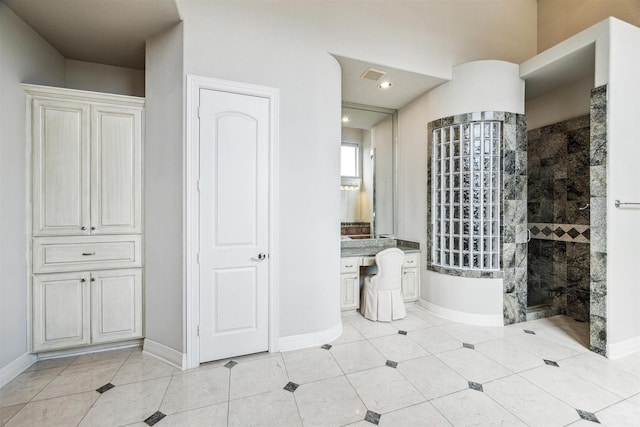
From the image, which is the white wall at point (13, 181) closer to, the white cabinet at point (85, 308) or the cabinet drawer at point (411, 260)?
the white cabinet at point (85, 308)

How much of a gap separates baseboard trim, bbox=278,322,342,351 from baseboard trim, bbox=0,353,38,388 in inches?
84.8

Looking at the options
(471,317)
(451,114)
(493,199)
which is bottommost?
(471,317)

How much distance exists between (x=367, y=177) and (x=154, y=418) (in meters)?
3.64

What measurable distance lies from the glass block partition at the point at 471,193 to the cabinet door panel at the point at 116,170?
349 centimetres

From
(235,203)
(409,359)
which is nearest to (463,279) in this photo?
(409,359)

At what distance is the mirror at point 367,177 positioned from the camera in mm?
4223

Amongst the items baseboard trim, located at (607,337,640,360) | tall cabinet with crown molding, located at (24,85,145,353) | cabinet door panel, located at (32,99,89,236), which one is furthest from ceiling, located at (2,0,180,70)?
baseboard trim, located at (607,337,640,360)

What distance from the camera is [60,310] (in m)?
2.50

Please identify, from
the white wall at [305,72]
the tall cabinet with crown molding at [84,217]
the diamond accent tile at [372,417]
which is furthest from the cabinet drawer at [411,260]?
the tall cabinet with crown molding at [84,217]

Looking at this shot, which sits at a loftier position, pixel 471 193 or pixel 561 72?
pixel 561 72

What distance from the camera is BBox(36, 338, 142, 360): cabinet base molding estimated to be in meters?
2.54

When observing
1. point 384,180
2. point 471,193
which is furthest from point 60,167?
point 471,193

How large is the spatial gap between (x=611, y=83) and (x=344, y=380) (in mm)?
3584

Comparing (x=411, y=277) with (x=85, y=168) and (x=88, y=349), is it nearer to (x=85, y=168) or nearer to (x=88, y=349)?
(x=88, y=349)
